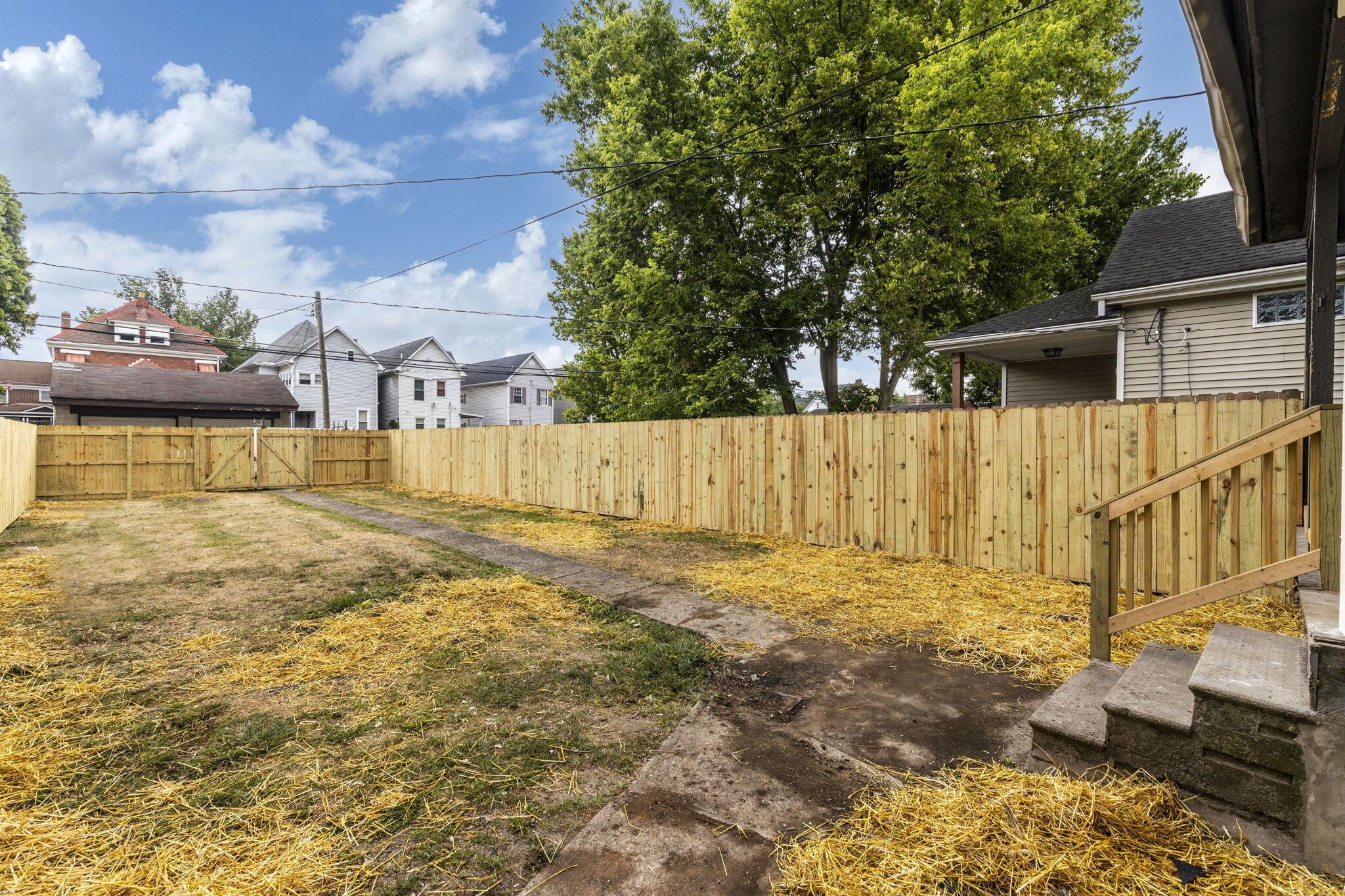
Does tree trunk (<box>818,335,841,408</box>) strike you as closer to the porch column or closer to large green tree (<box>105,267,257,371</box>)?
the porch column

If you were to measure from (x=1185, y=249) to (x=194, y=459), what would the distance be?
21359 millimetres

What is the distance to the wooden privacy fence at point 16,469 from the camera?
27.3ft

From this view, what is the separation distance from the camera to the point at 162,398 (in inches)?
856

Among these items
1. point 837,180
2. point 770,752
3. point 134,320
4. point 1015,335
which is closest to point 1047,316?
point 1015,335

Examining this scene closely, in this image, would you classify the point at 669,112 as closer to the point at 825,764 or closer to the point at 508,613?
the point at 508,613

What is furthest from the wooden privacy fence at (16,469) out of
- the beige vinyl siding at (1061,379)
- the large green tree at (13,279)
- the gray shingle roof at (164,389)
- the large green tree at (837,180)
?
the beige vinyl siding at (1061,379)

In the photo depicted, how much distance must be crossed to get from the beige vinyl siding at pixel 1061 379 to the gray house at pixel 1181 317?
0.81 feet

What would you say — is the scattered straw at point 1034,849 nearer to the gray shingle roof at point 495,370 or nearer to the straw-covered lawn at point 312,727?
the straw-covered lawn at point 312,727

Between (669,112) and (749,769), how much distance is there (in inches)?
680

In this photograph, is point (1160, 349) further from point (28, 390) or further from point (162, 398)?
point (28, 390)

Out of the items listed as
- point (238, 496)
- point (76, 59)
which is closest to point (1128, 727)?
point (238, 496)

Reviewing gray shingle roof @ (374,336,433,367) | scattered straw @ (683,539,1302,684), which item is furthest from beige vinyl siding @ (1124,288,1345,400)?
gray shingle roof @ (374,336,433,367)

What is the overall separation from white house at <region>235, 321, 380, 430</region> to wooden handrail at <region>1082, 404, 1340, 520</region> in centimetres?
2962

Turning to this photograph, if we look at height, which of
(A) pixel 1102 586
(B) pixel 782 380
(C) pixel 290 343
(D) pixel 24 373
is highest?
(C) pixel 290 343
